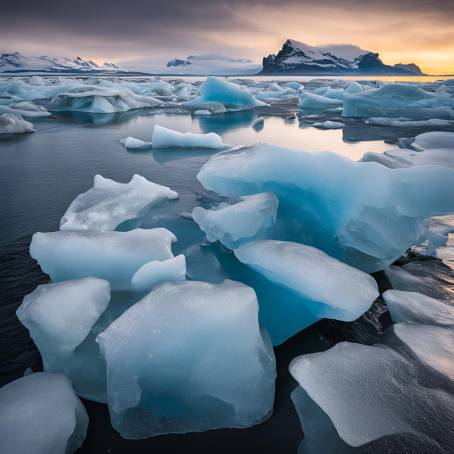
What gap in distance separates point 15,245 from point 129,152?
3569 millimetres

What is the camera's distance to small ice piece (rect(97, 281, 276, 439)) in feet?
4.23

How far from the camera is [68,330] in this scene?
1.39 meters

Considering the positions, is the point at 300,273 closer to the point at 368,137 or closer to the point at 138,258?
the point at 138,258

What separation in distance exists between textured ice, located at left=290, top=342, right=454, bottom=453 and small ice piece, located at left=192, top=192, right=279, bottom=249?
0.85 meters

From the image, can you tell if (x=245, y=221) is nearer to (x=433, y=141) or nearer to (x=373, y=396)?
(x=373, y=396)

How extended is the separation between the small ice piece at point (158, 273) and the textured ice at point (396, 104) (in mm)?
10795

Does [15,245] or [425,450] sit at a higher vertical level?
[425,450]

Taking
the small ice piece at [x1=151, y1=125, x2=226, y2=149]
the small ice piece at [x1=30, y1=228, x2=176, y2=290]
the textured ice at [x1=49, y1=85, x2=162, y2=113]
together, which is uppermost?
the small ice piece at [x1=30, y1=228, x2=176, y2=290]

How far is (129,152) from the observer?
5.82 m

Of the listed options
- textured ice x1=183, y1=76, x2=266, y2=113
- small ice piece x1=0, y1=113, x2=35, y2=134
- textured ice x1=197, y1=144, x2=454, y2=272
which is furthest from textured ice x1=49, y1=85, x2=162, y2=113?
textured ice x1=197, y1=144, x2=454, y2=272

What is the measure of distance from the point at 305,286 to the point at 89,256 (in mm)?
1091

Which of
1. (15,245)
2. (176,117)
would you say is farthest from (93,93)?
(15,245)

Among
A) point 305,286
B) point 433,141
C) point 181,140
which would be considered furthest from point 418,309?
point 433,141

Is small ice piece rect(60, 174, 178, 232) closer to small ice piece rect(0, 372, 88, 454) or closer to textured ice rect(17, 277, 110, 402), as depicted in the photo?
textured ice rect(17, 277, 110, 402)
